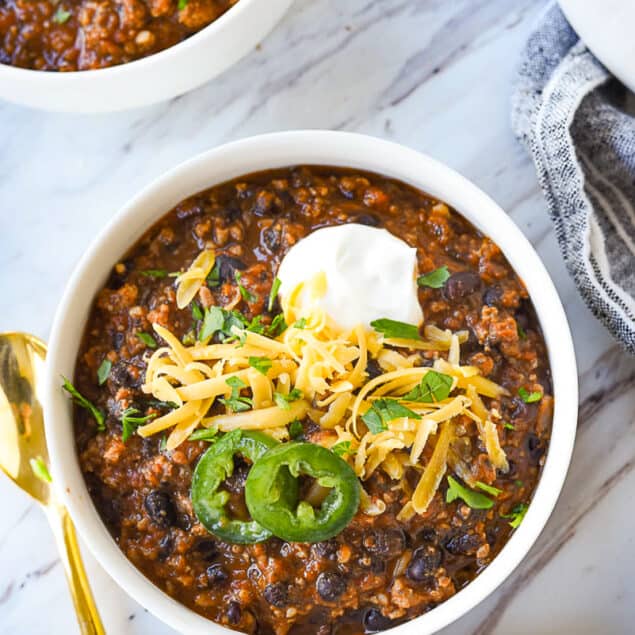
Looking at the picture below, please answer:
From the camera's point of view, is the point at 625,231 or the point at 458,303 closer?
the point at 458,303

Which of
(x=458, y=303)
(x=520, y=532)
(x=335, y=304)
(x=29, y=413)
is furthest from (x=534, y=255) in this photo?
(x=29, y=413)

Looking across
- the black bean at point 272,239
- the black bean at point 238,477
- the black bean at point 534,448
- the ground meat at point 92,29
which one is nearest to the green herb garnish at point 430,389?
the black bean at point 534,448

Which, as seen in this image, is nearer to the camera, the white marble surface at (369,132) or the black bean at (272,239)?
the black bean at (272,239)

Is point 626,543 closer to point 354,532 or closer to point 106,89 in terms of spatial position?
point 354,532

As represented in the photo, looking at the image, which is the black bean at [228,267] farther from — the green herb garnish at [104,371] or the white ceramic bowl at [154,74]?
the white ceramic bowl at [154,74]

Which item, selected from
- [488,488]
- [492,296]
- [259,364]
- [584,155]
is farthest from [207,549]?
[584,155]

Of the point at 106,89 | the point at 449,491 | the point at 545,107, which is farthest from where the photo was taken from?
the point at 545,107
